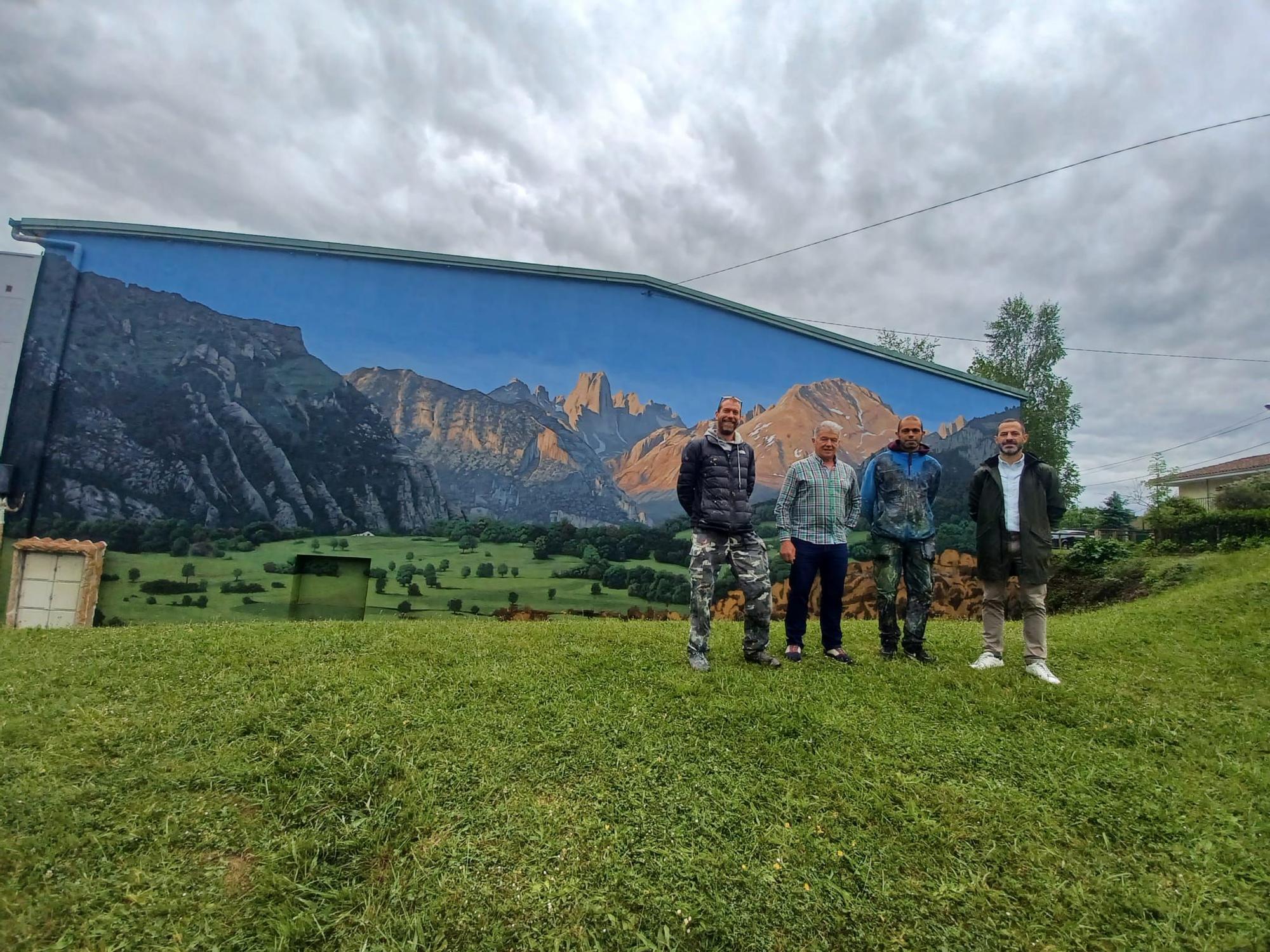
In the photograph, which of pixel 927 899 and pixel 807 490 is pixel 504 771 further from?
pixel 807 490

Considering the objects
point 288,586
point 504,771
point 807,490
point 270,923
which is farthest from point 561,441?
point 270,923

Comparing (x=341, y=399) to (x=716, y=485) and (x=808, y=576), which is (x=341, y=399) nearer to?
(x=716, y=485)

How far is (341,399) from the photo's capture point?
23.1ft

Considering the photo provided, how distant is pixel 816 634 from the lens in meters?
5.38

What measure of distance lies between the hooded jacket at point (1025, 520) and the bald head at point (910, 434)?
47 cm

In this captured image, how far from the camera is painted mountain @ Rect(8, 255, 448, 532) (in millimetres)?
6512

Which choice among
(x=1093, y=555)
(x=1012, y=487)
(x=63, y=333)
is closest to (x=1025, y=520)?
(x=1012, y=487)

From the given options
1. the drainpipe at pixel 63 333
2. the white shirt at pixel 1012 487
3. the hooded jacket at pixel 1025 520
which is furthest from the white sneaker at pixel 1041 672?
the drainpipe at pixel 63 333

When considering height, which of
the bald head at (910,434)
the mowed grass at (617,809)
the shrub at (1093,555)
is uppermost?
the bald head at (910,434)

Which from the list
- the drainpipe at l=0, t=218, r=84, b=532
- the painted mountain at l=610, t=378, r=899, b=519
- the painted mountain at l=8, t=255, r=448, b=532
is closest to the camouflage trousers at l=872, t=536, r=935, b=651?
the painted mountain at l=610, t=378, r=899, b=519

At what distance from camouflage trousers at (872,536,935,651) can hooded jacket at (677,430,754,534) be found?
104 centimetres

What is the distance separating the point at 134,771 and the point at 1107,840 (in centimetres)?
375

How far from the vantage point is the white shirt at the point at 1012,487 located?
3900 mm

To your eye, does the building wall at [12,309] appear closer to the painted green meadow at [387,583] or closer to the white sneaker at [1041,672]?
the painted green meadow at [387,583]
